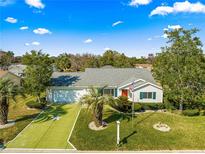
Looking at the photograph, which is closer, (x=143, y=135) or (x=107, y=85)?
(x=143, y=135)

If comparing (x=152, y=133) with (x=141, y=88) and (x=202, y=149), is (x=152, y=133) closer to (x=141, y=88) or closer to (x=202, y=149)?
(x=202, y=149)

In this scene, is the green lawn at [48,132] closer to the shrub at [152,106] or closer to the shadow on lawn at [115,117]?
the shadow on lawn at [115,117]

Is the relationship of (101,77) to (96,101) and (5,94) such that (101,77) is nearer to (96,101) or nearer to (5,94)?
(96,101)

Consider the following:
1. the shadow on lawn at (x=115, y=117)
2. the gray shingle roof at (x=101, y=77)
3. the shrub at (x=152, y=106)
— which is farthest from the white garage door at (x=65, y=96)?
the shrub at (x=152, y=106)

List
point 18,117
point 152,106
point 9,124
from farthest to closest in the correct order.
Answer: point 152,106 → point 18,117 → point 9,124

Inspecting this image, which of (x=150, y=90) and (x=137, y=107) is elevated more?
(x=150, y=90)

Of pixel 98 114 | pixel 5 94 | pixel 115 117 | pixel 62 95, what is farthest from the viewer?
pixel 62 95

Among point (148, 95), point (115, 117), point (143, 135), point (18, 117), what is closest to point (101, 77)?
point (148, 95)

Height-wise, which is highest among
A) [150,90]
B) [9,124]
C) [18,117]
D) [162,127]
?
[150,90]
